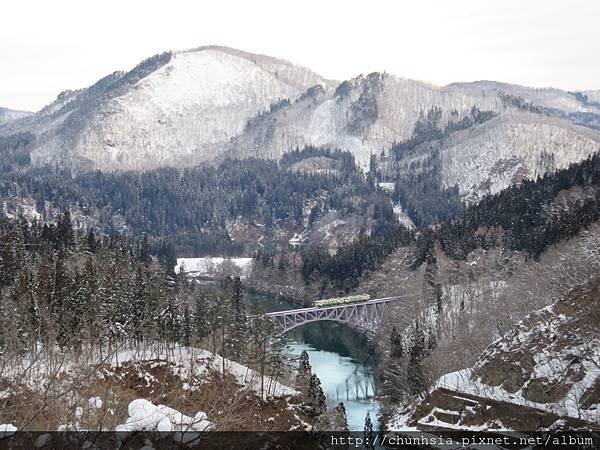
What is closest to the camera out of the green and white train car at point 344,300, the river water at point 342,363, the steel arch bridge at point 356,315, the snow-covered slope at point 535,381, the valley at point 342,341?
the valley at point 342,341

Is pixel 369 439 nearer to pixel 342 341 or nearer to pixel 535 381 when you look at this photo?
pixel 535 381

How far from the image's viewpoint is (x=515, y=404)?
129 feet

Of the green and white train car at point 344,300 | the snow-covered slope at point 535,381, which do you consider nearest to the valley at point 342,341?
the snow-covered slope at point 535,381

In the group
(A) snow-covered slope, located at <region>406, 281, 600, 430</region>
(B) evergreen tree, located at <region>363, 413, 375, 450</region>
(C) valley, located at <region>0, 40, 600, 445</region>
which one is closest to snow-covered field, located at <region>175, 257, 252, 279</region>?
(C) valley, located at <region>0, 40, 600, 445</region>

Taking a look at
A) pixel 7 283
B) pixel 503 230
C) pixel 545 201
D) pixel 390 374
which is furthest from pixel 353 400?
pixel 545 201

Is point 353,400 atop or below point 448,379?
below

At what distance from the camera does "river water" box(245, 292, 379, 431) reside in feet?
209

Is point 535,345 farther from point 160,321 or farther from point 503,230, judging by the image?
point 503,230

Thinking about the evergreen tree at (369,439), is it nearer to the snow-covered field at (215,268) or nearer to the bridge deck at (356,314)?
the bridge deck at (356,314)

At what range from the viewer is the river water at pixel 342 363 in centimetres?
6369

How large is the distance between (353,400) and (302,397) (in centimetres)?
1240

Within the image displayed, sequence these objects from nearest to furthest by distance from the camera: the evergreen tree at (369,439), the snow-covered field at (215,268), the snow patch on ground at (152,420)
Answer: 1. the snow patch on ground at (152,420)
2. the evergreen tree at (369,439)
3. the snow-covered field at (215,268)

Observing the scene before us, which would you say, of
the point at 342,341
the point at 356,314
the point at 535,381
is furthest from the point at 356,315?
the point at 535,381

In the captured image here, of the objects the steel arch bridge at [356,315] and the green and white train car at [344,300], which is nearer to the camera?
the steel arch bridge at [356,315]
